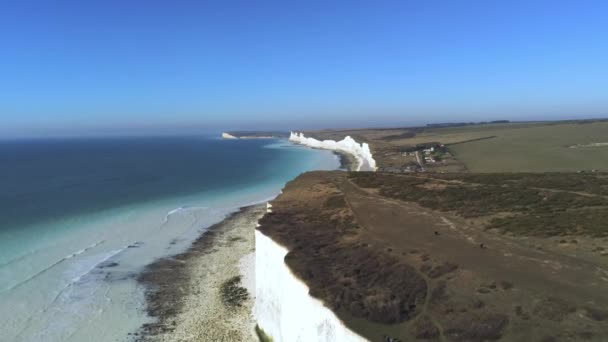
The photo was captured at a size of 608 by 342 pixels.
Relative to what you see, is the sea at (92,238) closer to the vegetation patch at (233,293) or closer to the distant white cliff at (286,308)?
the vegetation patch at (233,293)

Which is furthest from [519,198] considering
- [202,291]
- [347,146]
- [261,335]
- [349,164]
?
[347,146]

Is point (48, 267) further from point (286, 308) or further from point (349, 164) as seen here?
point (349, 164)

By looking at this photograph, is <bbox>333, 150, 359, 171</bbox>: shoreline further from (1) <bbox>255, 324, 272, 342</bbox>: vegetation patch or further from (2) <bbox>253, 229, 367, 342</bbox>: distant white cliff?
(1) <bbox>255, 324, 272, 342</bbox>: vegetation patch

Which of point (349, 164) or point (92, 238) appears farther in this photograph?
point (349, 164)

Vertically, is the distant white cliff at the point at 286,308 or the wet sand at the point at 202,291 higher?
the distant white cliff at the point at 286,308

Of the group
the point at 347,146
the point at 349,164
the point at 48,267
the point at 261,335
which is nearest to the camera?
the point at 261,335

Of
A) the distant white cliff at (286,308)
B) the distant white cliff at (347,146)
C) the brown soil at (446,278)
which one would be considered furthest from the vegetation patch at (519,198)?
the distant white cliff at (347,146)

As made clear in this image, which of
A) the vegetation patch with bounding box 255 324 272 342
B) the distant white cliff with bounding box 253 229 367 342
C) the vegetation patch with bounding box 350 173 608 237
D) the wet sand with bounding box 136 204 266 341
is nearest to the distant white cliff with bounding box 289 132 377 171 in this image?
the vegetation patch with bounding box 350 173 608 237

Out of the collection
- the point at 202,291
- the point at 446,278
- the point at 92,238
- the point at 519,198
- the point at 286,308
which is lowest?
the point at 202,291
